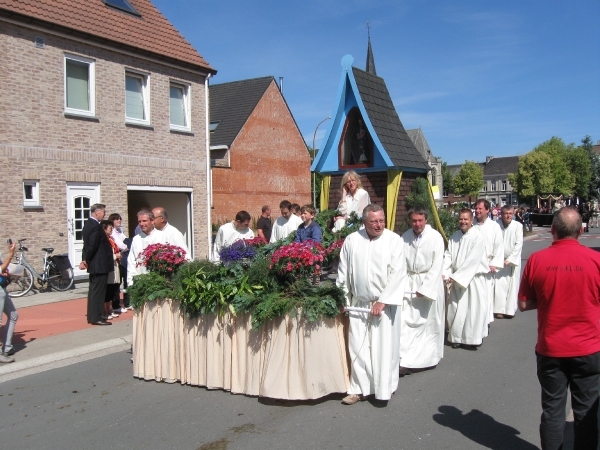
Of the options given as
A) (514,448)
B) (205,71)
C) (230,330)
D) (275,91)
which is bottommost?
(514,448)

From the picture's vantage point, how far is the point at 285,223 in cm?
1055

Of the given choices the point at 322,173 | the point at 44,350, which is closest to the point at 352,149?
the point at 322,173

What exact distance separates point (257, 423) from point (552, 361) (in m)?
2.60

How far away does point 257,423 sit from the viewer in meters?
5.26

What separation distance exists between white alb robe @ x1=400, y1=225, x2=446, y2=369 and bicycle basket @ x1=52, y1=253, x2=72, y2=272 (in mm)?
9000

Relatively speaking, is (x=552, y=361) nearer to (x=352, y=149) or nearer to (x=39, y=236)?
(x=352, y=149)

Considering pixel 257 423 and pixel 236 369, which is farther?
pixel 236 369

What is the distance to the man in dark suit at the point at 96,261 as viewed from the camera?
963cm

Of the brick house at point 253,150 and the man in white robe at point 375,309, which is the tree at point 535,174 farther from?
the man in white robe at point 375,309

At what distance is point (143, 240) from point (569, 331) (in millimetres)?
5385

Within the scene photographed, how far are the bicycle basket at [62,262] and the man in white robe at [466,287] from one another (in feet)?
29.0

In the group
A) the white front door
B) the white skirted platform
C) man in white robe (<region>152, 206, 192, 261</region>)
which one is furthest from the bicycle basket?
the white skirted platform

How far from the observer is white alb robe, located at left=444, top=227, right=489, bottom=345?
802 cm

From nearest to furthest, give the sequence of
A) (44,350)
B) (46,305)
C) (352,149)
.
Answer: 1. (44,350)
2. (352,149)
3. (46,305)
